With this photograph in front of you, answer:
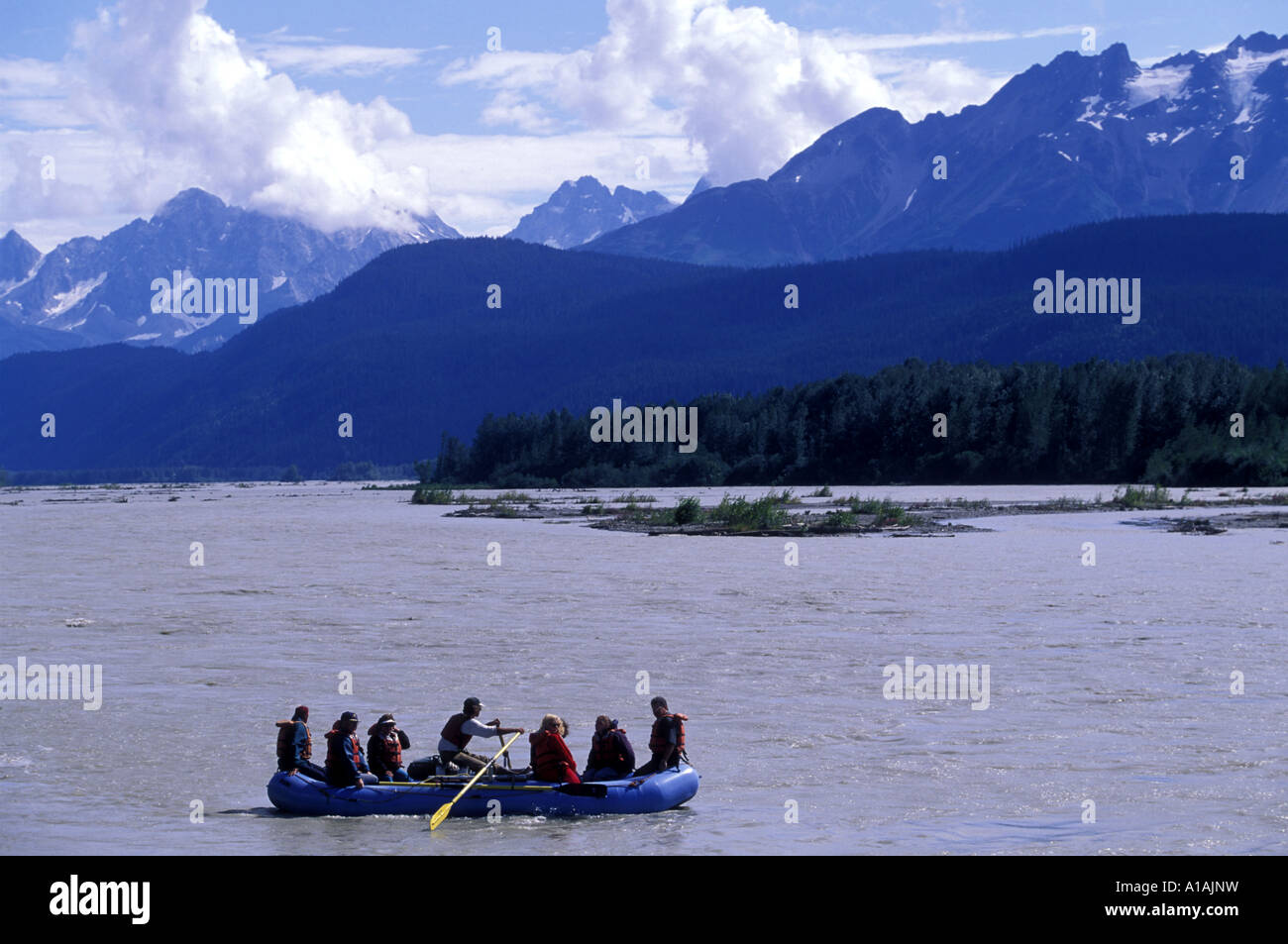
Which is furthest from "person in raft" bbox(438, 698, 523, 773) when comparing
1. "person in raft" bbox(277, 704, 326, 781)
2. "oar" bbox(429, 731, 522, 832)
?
"person in raft" bbox(277, 704, 326, 781)

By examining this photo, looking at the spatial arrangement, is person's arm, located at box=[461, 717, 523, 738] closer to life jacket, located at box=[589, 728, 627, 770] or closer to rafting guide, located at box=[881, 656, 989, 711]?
life jacket, located at box=[589, 728, 627, 770]

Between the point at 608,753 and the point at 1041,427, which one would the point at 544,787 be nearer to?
the point at 608,753

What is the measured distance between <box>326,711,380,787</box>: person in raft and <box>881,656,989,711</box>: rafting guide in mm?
12725

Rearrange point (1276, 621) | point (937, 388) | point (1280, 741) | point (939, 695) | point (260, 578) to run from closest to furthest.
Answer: point (1280, 741) → point (939, 695) → point (1276, 621) → point (260, 578) → point (937, 388)

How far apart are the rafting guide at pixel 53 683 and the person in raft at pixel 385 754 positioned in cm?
1032
